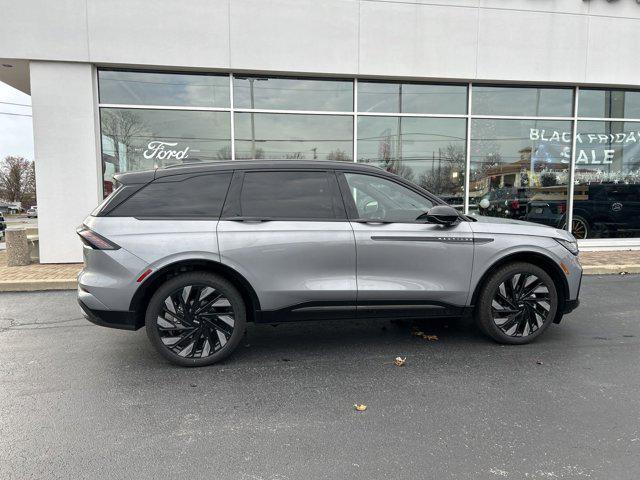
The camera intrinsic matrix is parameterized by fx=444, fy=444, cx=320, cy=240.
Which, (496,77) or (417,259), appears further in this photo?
(496,77)

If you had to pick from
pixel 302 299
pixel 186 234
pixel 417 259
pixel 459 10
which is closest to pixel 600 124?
pixel 459 10

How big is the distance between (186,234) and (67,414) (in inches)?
62.3

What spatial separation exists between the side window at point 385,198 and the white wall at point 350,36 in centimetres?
550

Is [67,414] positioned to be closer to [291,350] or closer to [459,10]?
[291,350]

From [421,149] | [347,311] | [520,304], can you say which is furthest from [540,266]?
[421,149]

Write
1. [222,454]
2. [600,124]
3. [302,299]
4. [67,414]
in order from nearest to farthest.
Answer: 1. [222,454]
2. [67,414]
3. [302,299]
4. [600,124]

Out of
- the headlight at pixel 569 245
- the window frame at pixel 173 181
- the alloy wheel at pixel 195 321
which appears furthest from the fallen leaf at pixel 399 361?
the window frame at pixel 173 181

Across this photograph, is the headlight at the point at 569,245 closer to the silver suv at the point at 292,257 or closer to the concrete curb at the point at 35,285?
the silver suv at the point at 292,257

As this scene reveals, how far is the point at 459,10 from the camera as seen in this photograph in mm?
9125

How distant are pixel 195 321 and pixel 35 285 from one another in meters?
4.58

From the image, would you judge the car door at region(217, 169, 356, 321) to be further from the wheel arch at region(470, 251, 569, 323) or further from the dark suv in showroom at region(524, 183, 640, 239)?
the dark suv in showroom at region(524, 183, 640, 239)

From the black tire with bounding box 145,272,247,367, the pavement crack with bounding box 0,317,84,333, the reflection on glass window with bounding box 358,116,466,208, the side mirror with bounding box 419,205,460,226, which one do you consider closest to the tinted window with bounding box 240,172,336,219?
the black tire with bounding box 145,272,247,367

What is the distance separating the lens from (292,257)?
3910 mm

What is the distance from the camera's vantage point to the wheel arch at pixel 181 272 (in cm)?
376
